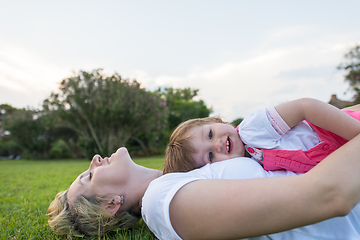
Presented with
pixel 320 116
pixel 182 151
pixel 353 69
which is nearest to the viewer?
pixel 320 116

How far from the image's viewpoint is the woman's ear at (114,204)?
206cm

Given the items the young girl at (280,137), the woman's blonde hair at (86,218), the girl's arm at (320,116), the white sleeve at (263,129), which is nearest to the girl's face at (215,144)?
the young girl at (280,137)

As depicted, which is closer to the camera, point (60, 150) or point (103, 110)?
point (103, 110)

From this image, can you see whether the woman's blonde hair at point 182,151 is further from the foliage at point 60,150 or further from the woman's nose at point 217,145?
the foliage at point 60,150

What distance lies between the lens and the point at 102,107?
18953 mm

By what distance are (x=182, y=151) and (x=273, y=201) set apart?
1265 mm

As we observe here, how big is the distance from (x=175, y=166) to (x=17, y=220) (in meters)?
2.10

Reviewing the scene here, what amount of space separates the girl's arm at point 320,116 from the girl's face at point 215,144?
0.53 m

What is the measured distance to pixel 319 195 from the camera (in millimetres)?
1097

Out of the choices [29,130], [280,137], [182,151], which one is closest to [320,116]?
[280,137]

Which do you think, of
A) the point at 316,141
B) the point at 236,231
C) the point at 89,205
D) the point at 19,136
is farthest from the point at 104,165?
the point at 19,136

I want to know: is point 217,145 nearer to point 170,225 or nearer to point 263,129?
point 263,129

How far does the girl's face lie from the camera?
221cm

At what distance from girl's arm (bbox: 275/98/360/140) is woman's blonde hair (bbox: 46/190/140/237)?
1.63 m
